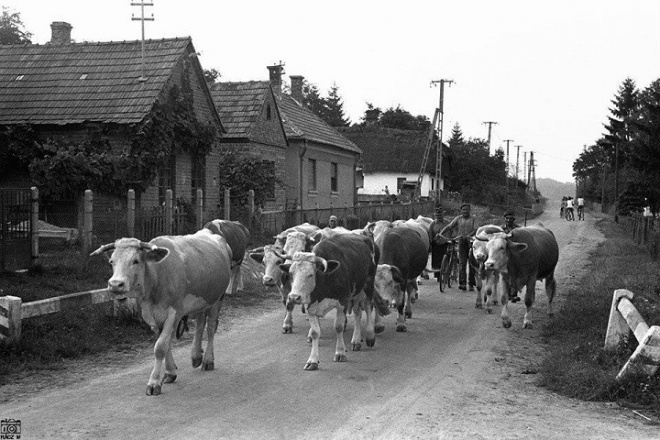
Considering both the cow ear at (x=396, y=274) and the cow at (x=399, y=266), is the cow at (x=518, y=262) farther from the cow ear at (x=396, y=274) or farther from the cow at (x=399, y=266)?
the cow ear at (x=396, y=274)

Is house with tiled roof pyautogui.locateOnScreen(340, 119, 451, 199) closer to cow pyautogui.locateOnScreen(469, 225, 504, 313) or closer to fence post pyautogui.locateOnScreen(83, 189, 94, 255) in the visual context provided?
cow pyautogui.locateOnScreen(469, 225, 504, 313)

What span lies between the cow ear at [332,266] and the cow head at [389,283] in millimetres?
2009

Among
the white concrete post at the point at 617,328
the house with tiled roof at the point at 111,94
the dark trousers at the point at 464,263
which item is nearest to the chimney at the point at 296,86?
the house with tiled roof at the point at 111,94

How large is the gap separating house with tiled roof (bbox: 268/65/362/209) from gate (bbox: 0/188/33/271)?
19388mm

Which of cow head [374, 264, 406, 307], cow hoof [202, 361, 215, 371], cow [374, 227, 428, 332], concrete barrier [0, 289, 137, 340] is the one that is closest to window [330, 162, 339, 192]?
cow [374, 227, 428, 332]

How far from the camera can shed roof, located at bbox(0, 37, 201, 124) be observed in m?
22.6

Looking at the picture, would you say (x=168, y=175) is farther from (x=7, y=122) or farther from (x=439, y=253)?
(x=439, y=253)

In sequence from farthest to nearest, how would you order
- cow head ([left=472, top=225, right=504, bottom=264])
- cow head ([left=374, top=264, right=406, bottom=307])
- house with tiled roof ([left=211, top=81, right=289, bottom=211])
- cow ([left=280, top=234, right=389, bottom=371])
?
1. house with tiled roof ([left=211, top=81, right=289, bottom=211])
2. cow head ([left=472, top=225, right=504, bottom=264])
3. cow head ([left=374, top=264, right=406, bottom=307])
4. cow ([left=280, top=234, right=389, bottom=371])

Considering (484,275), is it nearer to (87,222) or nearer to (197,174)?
(87,222)

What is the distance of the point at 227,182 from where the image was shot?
29.1m

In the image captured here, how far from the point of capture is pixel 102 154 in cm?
2145

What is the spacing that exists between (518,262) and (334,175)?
26.8 metres

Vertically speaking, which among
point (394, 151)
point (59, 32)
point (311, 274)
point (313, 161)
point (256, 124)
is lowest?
point (311, 274)

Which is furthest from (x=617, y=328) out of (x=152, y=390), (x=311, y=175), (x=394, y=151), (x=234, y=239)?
(x=394, y=151)
